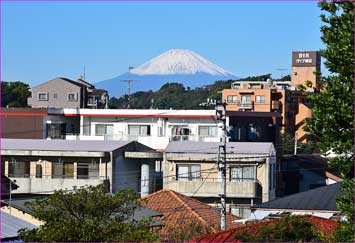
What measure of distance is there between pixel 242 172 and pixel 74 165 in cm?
691

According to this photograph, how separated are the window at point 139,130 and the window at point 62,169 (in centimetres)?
1038

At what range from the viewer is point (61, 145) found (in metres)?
36.0

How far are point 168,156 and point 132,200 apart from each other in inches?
727

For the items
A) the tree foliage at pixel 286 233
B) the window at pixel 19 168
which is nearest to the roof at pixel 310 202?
the tree foliage at pixel 286 233

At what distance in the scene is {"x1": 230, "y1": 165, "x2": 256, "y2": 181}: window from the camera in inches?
1382

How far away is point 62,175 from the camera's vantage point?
35.3 metres

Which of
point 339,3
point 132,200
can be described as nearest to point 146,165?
point 132,200

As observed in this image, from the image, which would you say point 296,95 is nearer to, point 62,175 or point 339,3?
point 62,175

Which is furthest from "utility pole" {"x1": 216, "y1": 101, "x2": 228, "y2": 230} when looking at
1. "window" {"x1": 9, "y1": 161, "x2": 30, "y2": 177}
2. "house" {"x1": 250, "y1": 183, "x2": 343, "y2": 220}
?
"window" {"x1": 9, "y1": 161, "x2": 30, "y2": 177}

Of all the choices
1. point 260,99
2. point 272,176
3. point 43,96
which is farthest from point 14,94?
point 272,176

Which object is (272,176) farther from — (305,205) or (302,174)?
(305,205)

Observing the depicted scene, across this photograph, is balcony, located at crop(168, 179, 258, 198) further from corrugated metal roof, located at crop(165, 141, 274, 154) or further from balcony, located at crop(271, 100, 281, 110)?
balcony, located at crop(271, 100, 281, 110)

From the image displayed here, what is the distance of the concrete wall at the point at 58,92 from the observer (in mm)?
57781

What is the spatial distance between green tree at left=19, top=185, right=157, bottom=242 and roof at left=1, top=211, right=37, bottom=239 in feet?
1.85
